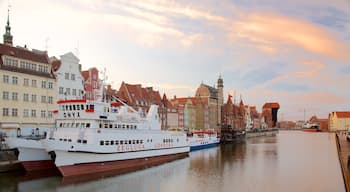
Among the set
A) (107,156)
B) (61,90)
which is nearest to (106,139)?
(107,156)

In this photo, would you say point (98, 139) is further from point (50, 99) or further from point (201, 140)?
point (201, 140)

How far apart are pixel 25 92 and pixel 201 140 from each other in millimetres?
41702

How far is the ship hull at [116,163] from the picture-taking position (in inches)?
1385

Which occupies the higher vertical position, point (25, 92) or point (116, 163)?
point (25, 92)

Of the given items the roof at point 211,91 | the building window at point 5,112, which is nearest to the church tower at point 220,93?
the roof at point 211,91

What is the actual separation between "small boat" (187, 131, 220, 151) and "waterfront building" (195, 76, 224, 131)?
3492 cm

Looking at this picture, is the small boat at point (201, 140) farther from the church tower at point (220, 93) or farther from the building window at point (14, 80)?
the church tower at point (220, 93)

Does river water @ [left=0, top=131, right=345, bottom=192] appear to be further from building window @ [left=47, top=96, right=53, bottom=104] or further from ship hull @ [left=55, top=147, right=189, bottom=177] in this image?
building window @ [left=47, top=96, right=53, bottom=104]

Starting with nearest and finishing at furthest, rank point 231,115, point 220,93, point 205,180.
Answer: point 205,180
point 220,93
point 231,115

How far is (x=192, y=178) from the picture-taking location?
36.4 m

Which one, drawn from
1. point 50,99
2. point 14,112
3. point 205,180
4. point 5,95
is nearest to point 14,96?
point 5,95

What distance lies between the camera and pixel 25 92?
46.7 metres

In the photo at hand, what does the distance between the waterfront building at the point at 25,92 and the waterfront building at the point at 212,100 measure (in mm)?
74001

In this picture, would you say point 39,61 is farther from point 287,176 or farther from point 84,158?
point 287,176
